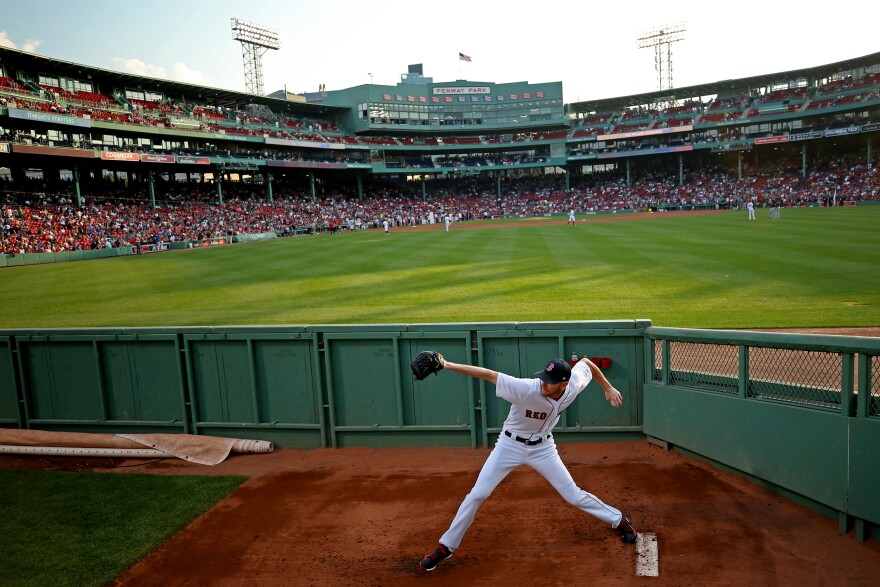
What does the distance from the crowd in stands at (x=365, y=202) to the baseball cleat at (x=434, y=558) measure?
4115 cm

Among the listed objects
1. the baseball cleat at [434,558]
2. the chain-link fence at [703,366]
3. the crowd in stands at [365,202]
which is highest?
the crowd in stands at [365,202]

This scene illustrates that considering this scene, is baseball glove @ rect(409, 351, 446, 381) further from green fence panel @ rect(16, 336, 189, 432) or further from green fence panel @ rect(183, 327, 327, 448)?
green fence panel @ rect(16, 336, 189, 432)

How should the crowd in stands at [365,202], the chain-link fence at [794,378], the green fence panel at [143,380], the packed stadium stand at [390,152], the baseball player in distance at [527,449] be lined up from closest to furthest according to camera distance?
the baseball player in distance at [527,449] → the chain-link fence at [794,378] → the green fence panel at [143,380] → the crowd in stands at [365,202] → the packed stadium stand at [390,152]

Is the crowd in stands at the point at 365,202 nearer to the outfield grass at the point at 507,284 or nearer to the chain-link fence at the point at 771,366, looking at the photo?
the outfield grass at the point at 507,284

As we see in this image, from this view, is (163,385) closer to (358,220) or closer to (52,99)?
(52,99)

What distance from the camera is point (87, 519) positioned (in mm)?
6613

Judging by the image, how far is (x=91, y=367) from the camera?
9.23 metres

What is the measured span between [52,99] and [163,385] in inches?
1990

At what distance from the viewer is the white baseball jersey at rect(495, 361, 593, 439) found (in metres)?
5.21

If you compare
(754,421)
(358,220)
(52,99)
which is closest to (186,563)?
(754,421)

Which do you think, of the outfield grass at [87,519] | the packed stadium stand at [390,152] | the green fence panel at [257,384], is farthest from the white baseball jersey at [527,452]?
the packed stadium stand at [390,152]

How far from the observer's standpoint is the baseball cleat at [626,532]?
5500 mm

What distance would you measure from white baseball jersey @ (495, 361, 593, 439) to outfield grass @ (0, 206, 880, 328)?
7.87 metres

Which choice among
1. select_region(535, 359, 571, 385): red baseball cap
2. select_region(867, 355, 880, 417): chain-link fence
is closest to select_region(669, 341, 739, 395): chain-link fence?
select_region(867, 355, 880, 417): chain-link fence
